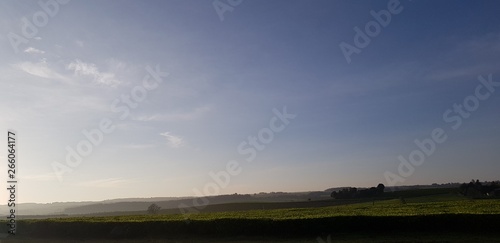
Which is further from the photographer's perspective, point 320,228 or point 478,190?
point 478,190

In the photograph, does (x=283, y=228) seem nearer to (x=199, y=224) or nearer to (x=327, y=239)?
(x=327, y=239)

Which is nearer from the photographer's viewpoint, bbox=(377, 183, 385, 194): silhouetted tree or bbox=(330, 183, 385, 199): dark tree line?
bbox=(330, 183, 385, 199): dark tree line

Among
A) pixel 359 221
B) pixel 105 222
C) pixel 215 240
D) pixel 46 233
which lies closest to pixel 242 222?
pixel 215 240

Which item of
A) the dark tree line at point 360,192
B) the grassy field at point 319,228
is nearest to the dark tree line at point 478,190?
the dark tree line at point 360,192

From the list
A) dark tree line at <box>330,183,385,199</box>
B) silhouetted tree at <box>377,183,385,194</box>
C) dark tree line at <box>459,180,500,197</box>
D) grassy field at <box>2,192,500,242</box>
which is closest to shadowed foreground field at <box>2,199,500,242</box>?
grassy field at <box>2,192,500,242</box>

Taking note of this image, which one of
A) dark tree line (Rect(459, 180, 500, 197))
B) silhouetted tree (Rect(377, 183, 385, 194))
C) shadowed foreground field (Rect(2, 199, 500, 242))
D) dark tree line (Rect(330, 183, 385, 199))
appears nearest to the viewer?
shadowed foreground field (Rect(2, 199, 500, 242))

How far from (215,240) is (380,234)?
36.2 ft

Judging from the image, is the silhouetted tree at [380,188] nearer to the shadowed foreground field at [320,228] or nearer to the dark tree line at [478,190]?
the dark tree line at [478,190]

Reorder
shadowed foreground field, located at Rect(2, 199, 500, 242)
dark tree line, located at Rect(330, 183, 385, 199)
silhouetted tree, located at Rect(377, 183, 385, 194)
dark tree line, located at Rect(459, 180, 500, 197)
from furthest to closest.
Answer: silhouetted tree, located at Rect(377, 183, 385, 194) < dark tree line, located at Rect(330, 183, 385, 199) < dark tree line, located at Rect(459, 180, 500, 197) < shadowed foreground field, located at Rect(2, 199, 500, 242)

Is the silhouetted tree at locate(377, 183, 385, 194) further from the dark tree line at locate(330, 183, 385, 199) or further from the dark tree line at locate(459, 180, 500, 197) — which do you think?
the dark tree line at locate(459, 180, 500, 197)

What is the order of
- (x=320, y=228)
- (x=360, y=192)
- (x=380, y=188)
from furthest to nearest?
(x=360, y=192), (x=380, y=188), (x=320, y=228)

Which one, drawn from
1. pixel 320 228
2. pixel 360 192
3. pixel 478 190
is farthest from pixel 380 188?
pixel 320 228

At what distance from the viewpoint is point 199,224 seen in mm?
A: 28438

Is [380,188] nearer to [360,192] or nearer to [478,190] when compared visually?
[360,192]
